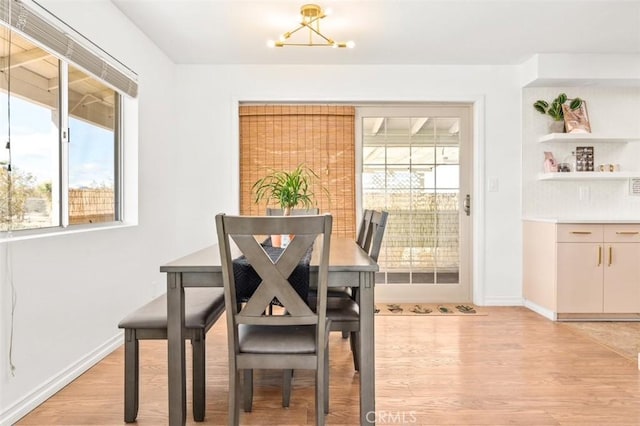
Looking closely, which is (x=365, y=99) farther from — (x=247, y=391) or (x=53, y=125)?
(x=247, y=391)

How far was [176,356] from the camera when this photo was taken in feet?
5.55

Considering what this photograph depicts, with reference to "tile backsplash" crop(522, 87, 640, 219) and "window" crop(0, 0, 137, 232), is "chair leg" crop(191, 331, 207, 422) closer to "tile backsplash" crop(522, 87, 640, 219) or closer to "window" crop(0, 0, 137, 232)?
"window" crop(0, 0, 137, 232)

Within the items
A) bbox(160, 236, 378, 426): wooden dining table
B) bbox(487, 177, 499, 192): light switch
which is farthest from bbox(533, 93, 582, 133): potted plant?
bbox(160, 236, 378, 426): wooden dining table

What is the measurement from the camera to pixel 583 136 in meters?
3.69

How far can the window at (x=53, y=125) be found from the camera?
1911 mm

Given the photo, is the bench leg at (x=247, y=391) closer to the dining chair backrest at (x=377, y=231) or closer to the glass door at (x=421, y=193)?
the dining chair backrest at (x=377, y=231)

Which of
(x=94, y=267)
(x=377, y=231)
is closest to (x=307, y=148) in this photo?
(x=377, y=231)

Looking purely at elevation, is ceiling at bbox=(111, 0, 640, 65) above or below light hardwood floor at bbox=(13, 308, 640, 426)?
above

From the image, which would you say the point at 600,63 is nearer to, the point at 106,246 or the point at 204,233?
the point at 204,233

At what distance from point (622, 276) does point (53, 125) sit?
4.33 meters

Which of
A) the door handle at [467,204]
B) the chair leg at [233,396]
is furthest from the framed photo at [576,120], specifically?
the chair leg at [233,396]

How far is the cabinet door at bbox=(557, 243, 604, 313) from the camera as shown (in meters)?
3.39

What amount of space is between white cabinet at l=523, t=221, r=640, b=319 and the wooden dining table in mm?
2468

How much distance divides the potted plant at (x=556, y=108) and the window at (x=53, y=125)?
3.62 meters
